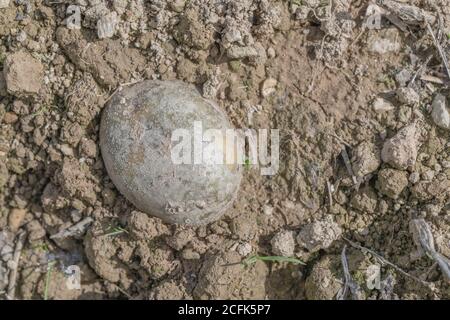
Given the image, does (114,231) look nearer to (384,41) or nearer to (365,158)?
(365,158)

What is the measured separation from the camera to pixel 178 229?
9.04ft

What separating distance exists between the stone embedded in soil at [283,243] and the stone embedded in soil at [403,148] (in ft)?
1.83

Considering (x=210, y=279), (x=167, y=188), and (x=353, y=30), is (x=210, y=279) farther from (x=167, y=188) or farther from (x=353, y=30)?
(x=353, y=30)

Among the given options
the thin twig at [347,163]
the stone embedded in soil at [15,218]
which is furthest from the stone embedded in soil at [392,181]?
the stone embedded in soil at [15,218]

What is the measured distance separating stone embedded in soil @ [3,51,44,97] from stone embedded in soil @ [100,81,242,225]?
0.38 m

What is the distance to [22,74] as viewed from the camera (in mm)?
2742

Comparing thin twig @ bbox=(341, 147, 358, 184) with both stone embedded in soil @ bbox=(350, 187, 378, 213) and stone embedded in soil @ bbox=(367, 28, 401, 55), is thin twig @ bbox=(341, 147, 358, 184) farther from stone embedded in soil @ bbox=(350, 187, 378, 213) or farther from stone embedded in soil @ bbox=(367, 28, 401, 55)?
stone embedded in soil @ bbox=(367, 28, 401, 55)

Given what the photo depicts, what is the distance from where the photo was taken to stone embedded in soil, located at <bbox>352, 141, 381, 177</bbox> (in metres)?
2.65

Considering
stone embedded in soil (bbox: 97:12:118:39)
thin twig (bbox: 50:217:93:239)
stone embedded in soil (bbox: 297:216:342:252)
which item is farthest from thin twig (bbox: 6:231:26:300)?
stone embedded in soil (bbox: 297:216:342:252)

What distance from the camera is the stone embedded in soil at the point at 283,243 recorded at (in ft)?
8.86

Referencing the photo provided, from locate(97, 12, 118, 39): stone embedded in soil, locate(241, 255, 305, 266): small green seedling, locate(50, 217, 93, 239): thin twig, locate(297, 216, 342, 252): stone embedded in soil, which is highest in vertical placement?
locate(97, 12, 118, 39): stone embedded in soil

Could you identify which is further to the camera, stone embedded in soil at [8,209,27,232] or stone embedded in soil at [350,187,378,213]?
stone embedded in soil at [8,209,27,232]

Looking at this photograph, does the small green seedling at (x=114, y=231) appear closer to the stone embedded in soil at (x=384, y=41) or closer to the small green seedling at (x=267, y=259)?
the small green seedling at (x=267, y=259)

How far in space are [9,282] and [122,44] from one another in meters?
1.33
